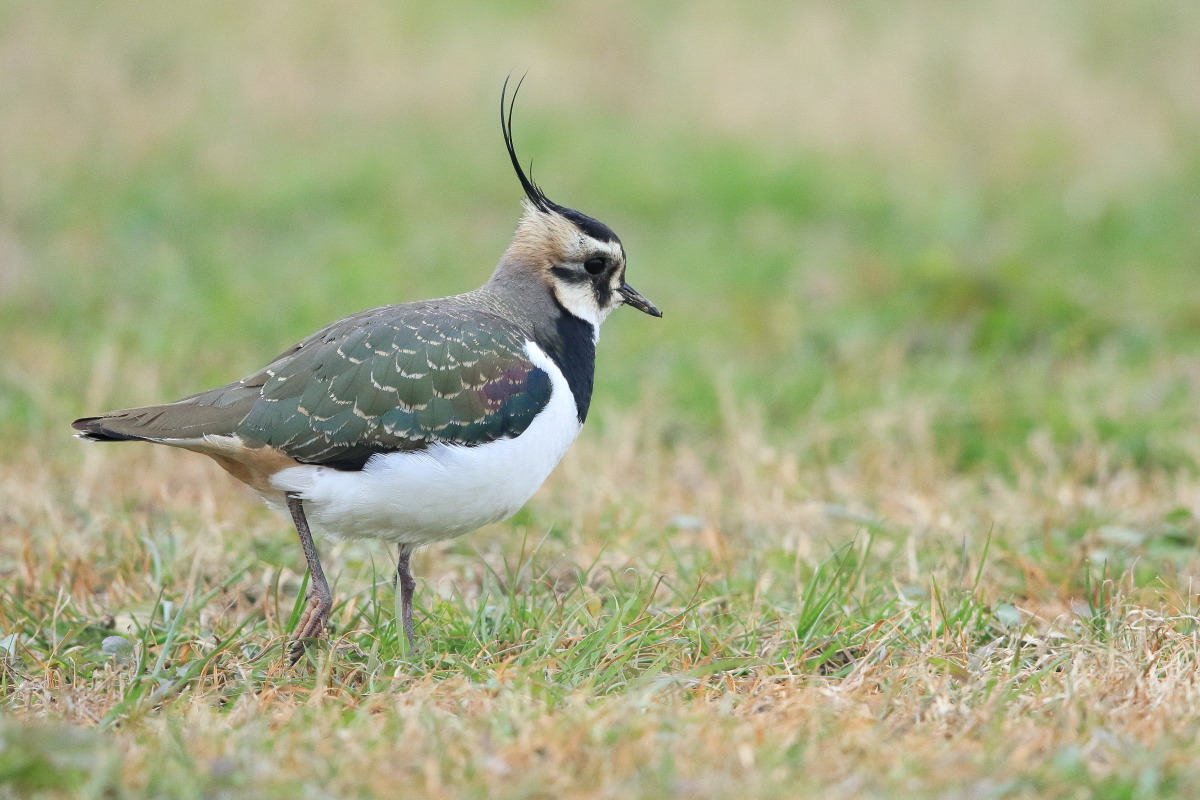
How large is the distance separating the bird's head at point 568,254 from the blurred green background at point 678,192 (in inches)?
89.5

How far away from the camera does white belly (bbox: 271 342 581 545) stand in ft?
13.9

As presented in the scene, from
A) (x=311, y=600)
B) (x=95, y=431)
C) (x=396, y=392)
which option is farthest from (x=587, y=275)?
(x=95, y=431)

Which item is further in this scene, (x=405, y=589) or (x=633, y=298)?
(x=633, y=298)

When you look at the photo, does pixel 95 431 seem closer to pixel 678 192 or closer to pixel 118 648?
pixel 118 648

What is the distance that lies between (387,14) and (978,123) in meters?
5.94

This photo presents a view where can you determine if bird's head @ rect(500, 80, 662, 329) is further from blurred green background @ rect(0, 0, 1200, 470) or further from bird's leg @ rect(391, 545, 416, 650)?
blurred green background @ rect(0, 0, 1200, 470)

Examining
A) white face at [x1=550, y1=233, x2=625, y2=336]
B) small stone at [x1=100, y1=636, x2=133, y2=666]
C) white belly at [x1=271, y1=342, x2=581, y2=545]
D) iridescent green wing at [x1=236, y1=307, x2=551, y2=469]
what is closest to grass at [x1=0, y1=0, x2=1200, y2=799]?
small stone at [x1=100, y1=636, x2=133, y2=666]

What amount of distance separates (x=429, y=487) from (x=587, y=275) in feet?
3.82

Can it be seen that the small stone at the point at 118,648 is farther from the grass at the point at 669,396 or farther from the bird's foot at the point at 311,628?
the bird's foot at the point at 311,628

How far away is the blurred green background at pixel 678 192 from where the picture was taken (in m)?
7.98

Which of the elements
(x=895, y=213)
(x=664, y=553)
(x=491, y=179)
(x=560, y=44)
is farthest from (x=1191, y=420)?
(x=560, y=44)

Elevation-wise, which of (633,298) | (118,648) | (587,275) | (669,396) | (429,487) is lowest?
(118,648)

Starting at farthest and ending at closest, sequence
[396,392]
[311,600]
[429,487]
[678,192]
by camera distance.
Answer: [678,192]
[311,600]
[396,392]
[429,487]

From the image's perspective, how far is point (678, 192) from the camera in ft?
38.6
